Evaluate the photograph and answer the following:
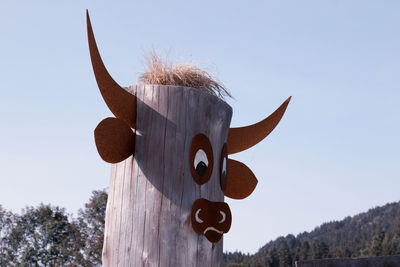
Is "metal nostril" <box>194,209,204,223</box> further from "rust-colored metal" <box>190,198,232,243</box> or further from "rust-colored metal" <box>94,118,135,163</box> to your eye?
"rust-colored metal" <box>94,118,135,163</box>

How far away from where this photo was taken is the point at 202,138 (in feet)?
11.0

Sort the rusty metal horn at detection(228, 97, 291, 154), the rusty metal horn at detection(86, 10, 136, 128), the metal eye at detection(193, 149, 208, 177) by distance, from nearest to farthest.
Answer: the rusty metal horn at detection(86, 10, 136, 128)
the metal eye at detection(193, 149, 208, 177)
the rusty metal horn at detection(228, 97, 291, 154)

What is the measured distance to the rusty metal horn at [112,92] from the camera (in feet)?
10.0

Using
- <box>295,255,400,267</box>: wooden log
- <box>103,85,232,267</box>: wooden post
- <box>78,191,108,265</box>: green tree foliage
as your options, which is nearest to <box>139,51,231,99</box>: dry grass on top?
<box>103,85,232,267</box>: wooden post

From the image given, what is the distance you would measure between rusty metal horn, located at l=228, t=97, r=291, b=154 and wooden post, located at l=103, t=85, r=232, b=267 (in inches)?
27.4

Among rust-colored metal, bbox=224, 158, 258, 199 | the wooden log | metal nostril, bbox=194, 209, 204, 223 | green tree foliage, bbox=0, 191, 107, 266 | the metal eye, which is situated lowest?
metal nostril, bbox=194, 209, 204, 223

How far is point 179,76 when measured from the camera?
3570mm

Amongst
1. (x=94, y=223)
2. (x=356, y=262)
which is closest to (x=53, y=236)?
(x=94, y=223)

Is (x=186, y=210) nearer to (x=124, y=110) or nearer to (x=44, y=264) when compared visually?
(x=124, y=110)

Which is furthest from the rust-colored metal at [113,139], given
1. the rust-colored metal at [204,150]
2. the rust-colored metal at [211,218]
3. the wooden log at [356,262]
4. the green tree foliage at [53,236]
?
the green tree foliage at [53,236]

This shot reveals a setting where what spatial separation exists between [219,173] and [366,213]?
20700 cm

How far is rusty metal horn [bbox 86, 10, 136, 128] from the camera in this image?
3057 millimetres

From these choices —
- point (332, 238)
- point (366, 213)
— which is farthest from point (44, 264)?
point (366, 213)

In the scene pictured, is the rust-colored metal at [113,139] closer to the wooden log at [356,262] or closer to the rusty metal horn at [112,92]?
the rusty metal horn at [112,92]
